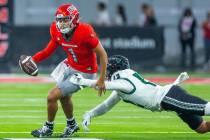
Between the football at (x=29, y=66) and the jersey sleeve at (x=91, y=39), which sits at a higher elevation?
the jersey sleeve at (x=91, y=39)

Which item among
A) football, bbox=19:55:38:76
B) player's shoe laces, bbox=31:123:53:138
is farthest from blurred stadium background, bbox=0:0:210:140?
football, bbox=19:55:38:76

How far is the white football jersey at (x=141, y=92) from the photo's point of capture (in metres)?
12.0

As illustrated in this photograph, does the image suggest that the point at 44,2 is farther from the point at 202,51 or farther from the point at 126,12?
the point at 202,51

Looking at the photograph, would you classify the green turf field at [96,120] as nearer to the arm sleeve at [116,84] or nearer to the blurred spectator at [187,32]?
the arm sleeve at [116,84]

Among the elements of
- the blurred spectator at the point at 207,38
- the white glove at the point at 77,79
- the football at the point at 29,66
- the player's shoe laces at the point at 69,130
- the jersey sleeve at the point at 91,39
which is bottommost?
the blurred spectator at the point at 207,38

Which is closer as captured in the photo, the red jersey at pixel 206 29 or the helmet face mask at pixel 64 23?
the helmet face mask at pixel 64 23

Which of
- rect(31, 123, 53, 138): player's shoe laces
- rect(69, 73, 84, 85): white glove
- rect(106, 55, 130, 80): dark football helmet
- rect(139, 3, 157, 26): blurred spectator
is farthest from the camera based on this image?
rect(139, 3, 157, 26): blurred spectator

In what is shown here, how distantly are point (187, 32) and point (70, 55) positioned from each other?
14882mm

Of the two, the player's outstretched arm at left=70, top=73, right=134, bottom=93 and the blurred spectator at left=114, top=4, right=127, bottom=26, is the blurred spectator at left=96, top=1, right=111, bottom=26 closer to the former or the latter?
the blurred spectator at left=114, top=4, right=127, bottom=26

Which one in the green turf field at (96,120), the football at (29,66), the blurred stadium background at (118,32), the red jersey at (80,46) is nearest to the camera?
the red jersey at (80,46)

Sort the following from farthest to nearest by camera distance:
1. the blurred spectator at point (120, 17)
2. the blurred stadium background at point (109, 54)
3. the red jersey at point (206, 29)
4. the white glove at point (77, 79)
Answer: the blurred spectator at point (120, 17) → the red jersey at point (206, 29) → the blurred stadium background at point (109, 54) → the white glove at point (77, 79)

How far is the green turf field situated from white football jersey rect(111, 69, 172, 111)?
0.84 m

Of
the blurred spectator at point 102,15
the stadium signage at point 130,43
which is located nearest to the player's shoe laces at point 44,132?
the stadium signage at point 130,43

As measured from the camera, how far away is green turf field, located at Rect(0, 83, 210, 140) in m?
13.1
